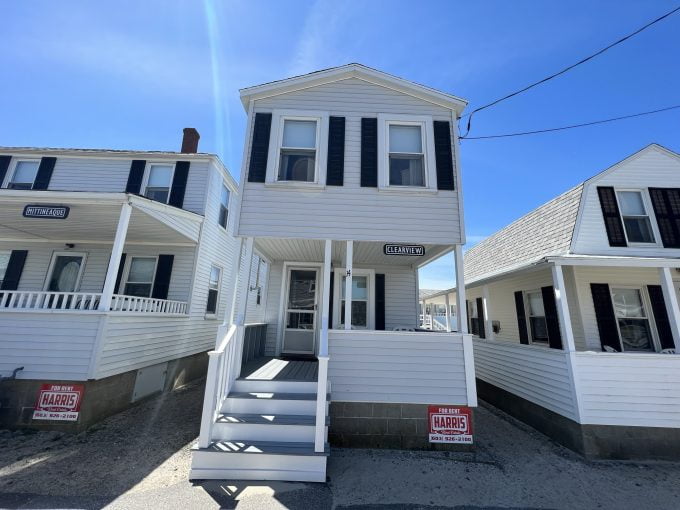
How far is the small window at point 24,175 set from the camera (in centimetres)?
889

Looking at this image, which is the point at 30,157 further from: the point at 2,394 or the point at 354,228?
the point at 354,228

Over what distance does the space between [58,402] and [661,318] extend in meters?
12.5

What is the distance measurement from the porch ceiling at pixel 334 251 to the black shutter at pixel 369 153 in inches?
51.2

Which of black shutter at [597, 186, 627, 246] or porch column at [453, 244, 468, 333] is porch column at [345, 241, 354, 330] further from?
black shutter at [597, 186, 627, 246]

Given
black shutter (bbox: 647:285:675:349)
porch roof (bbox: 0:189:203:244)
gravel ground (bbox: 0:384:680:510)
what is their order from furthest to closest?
black shutter (bbox: 647:285:675:349) < porch roof (bbox: 0:189:203:244) < gravel ground (bbox: 0:384:680:510)

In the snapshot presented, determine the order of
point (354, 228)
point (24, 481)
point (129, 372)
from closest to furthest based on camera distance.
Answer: point (24, 481)
point (354, 228)
point (129, 372)

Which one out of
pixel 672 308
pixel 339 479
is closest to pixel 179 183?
pixel 339 479

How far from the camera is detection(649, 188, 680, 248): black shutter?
6.63 metres

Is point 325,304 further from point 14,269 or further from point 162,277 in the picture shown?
point 14,269

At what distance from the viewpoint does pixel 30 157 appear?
902cm

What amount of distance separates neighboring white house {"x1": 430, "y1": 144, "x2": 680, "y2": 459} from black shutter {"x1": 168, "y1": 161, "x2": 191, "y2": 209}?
941cm

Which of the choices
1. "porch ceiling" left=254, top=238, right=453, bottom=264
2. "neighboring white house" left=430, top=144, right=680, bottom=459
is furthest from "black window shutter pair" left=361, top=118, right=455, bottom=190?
"neighboring white house" left=430, top=144, right=680, bottom=459

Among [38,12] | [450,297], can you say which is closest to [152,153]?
[38,12]

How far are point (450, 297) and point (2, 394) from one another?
1327cm
